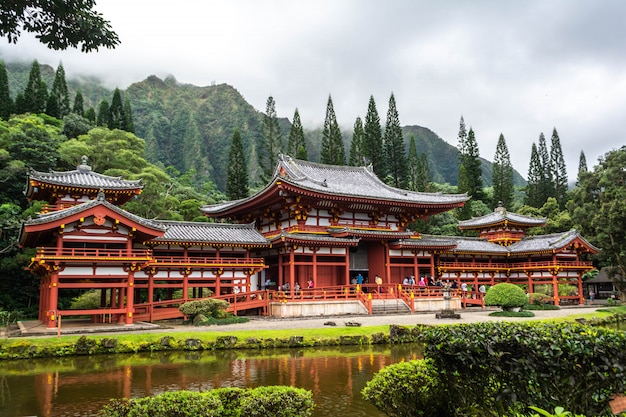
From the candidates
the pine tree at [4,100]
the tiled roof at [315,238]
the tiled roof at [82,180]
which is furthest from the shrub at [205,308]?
the pine tree at [4,100]

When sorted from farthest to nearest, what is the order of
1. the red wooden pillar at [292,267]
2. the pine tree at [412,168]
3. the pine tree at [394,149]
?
1. the pine tree at [412,168]
2. the pine tree at [394,149]
3. the red wooden pillar at [292,267]

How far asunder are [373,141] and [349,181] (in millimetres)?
25554

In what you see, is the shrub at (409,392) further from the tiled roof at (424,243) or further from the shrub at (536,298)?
the shrub at (536,298)

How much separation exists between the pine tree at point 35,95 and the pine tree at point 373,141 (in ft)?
135

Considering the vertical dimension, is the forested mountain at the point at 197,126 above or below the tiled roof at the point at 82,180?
above

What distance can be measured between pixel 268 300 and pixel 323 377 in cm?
1549

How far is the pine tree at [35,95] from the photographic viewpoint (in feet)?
189

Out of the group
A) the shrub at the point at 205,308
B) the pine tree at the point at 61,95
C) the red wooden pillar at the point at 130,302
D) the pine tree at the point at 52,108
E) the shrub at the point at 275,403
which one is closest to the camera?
the shrub at the point at 275,403

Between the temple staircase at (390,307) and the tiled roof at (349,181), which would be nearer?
the temple staircase at (390,307)

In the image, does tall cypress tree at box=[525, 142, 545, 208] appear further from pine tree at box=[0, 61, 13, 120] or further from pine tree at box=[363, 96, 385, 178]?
pine tree at box=[0, 61, 13, 120]

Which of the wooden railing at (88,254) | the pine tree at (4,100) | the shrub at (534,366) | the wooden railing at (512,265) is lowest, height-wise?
the shrub at (534,366)

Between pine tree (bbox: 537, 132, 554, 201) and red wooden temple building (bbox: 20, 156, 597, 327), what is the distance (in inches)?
1031

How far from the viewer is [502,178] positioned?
65938 millimetres

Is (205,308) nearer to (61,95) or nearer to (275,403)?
(275,403)
